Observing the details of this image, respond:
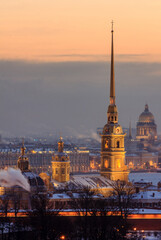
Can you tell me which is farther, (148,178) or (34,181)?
(148,178)

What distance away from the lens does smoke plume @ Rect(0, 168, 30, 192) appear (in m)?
81.7

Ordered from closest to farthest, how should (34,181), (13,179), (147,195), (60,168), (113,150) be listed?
(13,179)
(34,181)
(147,195)
(60,168)
(113,150)

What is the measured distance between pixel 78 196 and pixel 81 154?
107876 mm

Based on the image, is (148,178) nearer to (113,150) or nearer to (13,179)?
(113,150)

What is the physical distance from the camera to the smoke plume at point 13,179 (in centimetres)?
8169

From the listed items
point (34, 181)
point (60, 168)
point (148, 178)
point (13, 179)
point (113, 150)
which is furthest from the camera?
point (148, 178)

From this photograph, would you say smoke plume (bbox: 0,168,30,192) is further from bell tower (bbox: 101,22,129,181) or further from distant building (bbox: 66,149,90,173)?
distant building (bbox: 66,149,90,173)

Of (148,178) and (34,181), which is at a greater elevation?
(148,178)

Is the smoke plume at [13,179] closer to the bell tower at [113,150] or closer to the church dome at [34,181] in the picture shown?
the church dome at [34,181]

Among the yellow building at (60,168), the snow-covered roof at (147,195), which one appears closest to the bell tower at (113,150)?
the yellow building at (60,168)

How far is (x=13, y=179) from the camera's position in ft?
270

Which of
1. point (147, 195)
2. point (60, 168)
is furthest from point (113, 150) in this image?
point (147, 195)

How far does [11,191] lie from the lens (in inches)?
3221

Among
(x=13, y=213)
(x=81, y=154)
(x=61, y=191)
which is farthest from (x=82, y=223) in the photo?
(x=81, y=154)
